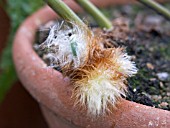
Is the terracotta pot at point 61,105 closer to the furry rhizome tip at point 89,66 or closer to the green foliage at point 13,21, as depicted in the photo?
the furry rhizome tip at point 89,66

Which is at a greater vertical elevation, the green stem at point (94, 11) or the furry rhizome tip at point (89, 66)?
the green stem at point (94, 11)

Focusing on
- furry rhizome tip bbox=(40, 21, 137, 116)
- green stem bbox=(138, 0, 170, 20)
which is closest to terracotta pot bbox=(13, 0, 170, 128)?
furry rhizome tip bbox=(40, 21, 137, 116)

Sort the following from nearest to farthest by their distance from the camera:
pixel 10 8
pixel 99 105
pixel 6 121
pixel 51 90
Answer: pixel 99 105 → pixel 51 90 → pixel 10 8 → pixel 6 121

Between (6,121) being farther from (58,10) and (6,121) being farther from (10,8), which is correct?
(58,10)

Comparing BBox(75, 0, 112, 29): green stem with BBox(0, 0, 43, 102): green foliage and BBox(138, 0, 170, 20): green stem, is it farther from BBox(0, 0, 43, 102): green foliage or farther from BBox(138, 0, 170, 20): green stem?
BBox(0, 0, 43, 102): green foliage

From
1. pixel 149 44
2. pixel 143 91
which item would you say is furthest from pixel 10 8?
pixel 143 91

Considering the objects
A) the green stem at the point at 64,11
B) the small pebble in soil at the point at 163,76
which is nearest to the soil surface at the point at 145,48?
the small pebble in soil at the point at 163,76
